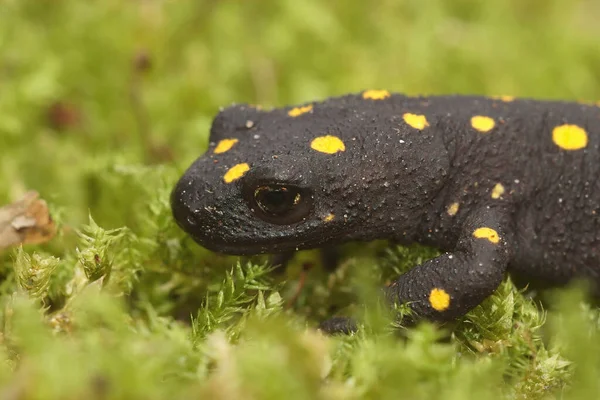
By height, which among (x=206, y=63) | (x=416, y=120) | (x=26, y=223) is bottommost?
(x=206, y=63)

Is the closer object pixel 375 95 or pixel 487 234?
pixel 487 234

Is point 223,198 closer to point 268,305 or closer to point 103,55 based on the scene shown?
point 268,305

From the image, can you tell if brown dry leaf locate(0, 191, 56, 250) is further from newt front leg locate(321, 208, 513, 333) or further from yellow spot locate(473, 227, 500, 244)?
yellow spot locate(473, 227, 500, 244)

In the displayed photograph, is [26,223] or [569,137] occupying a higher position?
[569,137]

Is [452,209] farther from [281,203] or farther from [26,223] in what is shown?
[26,223]

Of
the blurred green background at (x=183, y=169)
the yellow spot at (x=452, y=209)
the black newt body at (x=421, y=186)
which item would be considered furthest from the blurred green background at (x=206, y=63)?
the yellow spot at (x=452, y=209)

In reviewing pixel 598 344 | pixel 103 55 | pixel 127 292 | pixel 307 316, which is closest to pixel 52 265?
pixel 127 292

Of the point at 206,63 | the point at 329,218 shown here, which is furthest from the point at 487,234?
the point at 206,63
